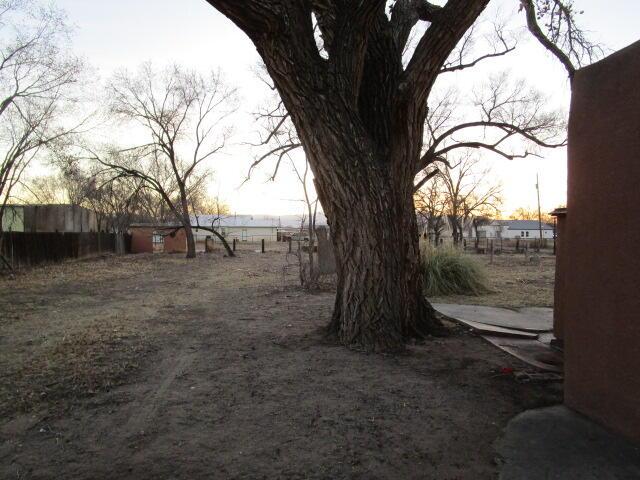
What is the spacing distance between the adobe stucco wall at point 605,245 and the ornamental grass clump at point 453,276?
6.67m

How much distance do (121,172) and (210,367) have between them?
76.4 ft

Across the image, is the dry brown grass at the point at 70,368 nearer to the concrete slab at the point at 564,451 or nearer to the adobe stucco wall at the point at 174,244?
the concrete slab at the point at 564,451

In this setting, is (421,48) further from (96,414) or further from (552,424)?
(96,414)

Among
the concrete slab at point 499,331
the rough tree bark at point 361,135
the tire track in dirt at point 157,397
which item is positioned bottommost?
the tire track in dirt at point 157,397

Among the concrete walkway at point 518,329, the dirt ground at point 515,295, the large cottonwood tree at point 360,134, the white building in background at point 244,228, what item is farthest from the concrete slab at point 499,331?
the white building in background at point 244,228

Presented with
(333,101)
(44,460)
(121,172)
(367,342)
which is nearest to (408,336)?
(367,342)

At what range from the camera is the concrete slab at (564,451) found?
242cm

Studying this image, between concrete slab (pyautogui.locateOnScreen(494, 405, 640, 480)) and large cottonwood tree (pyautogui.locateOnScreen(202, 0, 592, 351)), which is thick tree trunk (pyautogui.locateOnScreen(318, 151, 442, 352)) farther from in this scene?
concrete slab (pyautogui.locateOnScreen(494, 405, 640, 480))

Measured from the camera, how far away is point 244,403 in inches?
133

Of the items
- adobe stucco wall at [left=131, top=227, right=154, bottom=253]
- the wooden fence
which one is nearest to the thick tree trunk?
the wooden fence

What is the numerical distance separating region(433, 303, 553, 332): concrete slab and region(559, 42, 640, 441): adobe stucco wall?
9.87 ft

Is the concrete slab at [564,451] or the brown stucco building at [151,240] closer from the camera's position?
the concrete slab at [564,451]

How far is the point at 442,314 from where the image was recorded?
663cm

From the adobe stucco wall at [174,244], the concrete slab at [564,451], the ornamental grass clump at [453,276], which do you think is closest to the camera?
the concrete slab at [564,451]
